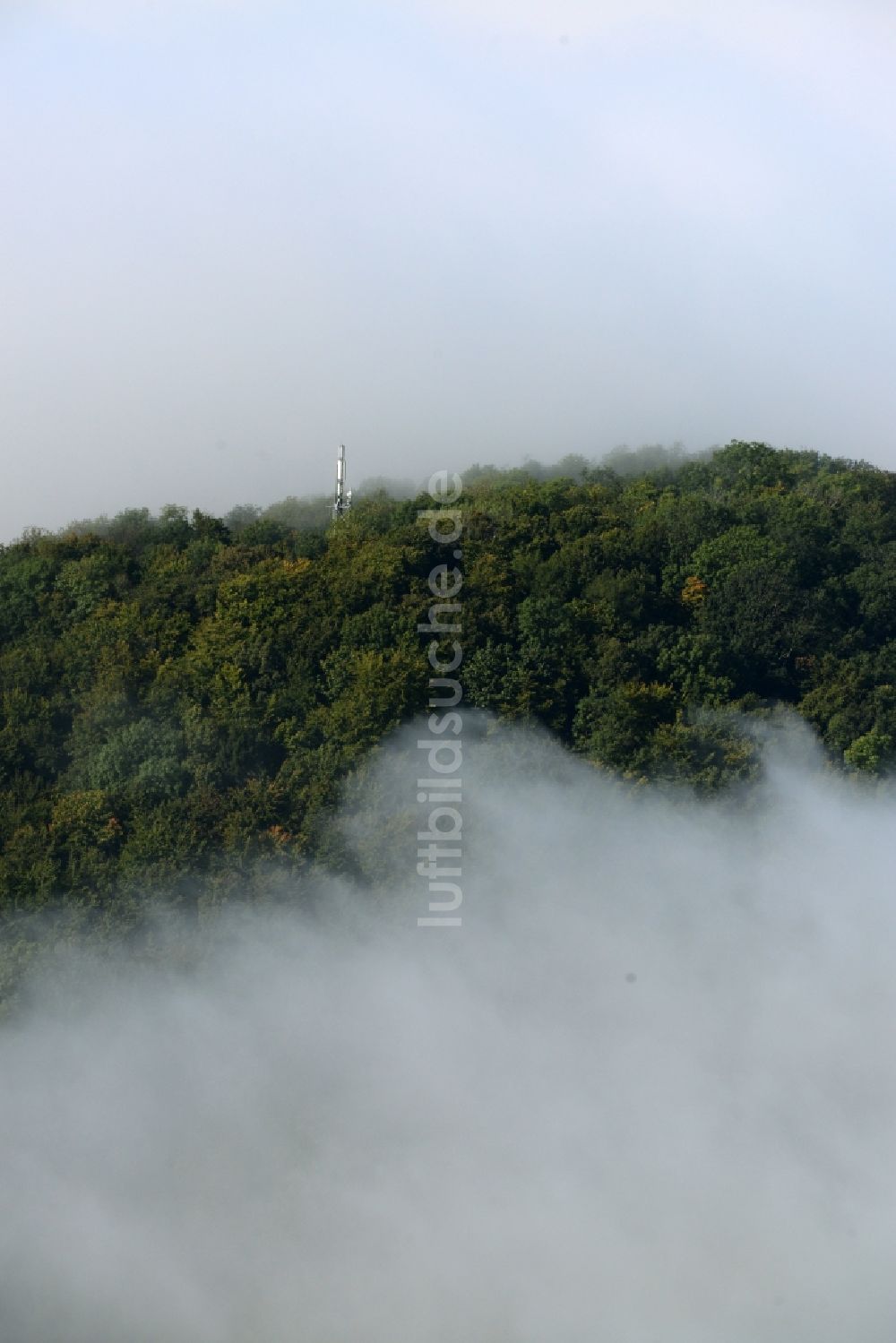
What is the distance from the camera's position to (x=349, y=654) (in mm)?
44031

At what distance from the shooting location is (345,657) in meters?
44.1

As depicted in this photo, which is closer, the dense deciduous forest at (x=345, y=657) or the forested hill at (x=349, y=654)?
the dense deciduous forest at (x=345, y=657)

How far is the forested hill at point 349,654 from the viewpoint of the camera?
40.2 meters

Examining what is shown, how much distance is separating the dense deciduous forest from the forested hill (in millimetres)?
72

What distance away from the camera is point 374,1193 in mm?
34219

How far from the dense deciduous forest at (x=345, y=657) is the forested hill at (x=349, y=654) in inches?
2.8

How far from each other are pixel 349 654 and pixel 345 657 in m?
0.15

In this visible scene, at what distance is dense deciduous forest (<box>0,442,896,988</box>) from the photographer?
3997cm

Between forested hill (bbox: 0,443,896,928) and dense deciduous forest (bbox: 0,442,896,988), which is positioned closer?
dense deciduous forest (bbox: 0,442,896,988)

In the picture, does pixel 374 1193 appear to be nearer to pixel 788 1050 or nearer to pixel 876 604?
pixel 788 1050

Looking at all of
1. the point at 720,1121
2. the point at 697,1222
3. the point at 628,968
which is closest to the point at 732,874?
the point at 628,968

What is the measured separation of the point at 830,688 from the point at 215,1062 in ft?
64.1

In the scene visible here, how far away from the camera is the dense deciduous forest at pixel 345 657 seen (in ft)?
131

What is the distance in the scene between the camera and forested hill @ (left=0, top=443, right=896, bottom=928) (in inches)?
1583
